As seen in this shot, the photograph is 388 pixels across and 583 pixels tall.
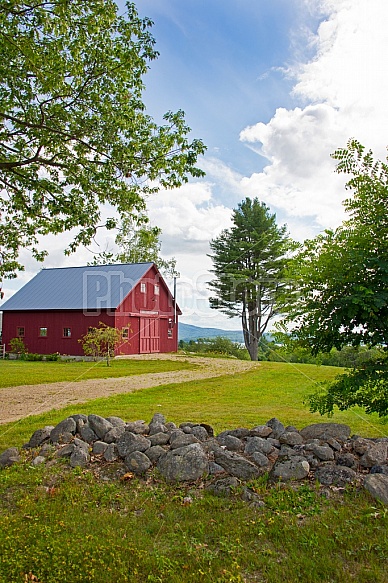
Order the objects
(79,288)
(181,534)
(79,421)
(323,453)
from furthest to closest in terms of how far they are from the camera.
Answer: (79,288) < (79,421) < (323,453) < (181,534)

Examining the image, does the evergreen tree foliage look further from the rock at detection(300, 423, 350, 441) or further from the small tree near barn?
the rock at detection(300, 423, 350, 441)

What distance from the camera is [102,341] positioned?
73.3ft

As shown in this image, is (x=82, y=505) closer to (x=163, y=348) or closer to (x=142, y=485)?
(x=142, y=485)

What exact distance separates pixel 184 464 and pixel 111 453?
893 mm

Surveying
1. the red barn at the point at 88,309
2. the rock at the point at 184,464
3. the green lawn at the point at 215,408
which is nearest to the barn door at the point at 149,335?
the red barn at the point at 88,309

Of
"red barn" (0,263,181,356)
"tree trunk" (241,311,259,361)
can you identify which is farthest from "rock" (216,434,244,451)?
"tree trunk" (241,311,259,361)

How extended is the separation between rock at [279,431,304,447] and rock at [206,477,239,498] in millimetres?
944

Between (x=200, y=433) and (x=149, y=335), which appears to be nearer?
(x=200, y=433)

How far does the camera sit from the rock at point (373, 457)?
416 cm

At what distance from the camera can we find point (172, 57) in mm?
9031

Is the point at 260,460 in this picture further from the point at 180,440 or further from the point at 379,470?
the point at 379,470

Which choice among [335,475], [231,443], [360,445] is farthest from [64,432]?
[360,445]

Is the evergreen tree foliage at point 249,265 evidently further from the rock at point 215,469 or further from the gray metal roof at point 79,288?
the rock at point 215,469

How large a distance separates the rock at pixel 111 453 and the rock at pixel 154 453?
0.34m
